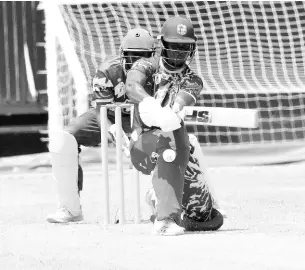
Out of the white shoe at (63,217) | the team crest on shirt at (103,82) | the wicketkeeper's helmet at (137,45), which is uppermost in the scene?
the wicketkeeper's helmet at (137,45)

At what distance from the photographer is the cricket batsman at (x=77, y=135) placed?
835 cm

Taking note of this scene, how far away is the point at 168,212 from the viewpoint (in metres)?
6.95

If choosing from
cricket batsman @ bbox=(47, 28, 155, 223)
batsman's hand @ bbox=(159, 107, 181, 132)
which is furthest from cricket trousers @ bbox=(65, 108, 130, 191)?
batsman's hand @ bbox=(159, 107, 181, 132)

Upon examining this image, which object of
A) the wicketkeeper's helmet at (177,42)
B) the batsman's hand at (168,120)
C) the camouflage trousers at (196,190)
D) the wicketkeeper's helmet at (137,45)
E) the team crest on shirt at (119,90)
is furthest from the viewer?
the team crest on shirt at (119,90)

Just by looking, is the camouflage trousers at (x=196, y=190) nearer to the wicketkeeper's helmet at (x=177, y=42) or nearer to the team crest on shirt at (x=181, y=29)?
the wicketkeeper's helmet at (x=177, y=42)

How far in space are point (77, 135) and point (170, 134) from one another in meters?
1.72

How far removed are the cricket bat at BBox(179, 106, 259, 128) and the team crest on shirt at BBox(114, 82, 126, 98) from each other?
150 cm

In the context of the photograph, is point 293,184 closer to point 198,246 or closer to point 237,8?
point 237,8

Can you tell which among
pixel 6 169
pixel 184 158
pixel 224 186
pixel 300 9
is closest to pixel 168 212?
pixel 184 158

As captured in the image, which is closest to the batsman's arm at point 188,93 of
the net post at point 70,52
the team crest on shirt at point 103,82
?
the team crest on shirt at point 103,82

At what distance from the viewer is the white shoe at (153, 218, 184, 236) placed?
690 centimetres

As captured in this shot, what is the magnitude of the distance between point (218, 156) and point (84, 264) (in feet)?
30.2

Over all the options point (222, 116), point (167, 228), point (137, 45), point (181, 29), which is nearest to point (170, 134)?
point (222, 116)

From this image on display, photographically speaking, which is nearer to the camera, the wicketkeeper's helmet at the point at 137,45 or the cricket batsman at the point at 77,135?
the wicketkeeper's helmet at the point at 137,45
